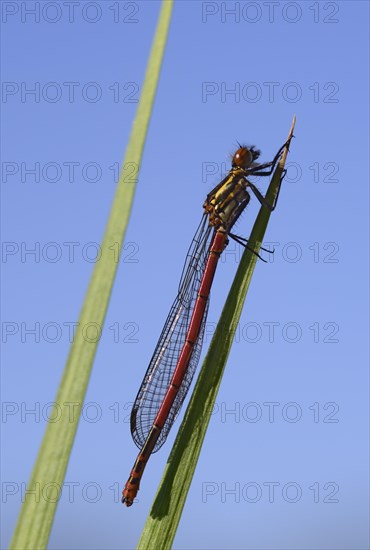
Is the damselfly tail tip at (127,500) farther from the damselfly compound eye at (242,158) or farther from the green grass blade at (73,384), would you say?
the green grass blade at (73,384)

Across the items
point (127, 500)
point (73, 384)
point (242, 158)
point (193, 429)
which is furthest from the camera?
point (242, 158)

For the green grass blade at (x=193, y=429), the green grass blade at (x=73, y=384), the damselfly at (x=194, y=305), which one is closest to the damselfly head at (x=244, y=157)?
the damselfly at (x=194, y=305)

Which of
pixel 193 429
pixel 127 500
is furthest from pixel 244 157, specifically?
pixel 193 429

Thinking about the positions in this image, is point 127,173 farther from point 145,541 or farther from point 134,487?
point 134,487

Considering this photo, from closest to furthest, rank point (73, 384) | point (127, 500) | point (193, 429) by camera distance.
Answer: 1. point (73, 384)
2. point (193, 429)
3. point (127, 500)

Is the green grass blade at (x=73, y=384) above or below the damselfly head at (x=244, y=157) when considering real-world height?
below

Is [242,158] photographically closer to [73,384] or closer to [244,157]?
[244,157]

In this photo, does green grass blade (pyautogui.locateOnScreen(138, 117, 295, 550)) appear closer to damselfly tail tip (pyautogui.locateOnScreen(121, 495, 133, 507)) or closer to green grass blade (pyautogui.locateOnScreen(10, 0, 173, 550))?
green grass blade (pyautogui.locateOnScreen(10, 0, 173, 550))
